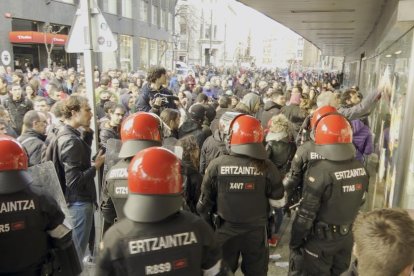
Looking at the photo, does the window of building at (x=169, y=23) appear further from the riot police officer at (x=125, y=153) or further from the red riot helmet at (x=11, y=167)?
the red riot helmet at (x=11, y=167)

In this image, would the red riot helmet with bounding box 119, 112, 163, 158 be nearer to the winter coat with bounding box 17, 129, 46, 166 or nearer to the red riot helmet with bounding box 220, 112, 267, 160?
the red riot helmet with bounding box 220, 112, 267, 160

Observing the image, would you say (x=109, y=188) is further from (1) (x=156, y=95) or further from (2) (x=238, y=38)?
(2) (x=238, y=38)

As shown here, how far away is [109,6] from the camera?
31.8 m

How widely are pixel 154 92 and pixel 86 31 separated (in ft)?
5.02

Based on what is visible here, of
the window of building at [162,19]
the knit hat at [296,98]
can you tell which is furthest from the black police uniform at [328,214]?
the window of building at [162,19]

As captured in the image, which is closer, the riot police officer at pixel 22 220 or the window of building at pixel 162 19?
the riot police officer at pixel 22 220

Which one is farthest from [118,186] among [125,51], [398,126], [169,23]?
[169,23]

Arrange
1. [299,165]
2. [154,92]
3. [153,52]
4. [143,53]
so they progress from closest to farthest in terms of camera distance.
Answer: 1. [299,165]
2. [154,92]
3. [143,53]
4. [153,52]

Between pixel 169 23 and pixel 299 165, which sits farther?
pixel 169 23

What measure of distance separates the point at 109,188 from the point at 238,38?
7891cm

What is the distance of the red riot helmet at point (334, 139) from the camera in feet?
11.2

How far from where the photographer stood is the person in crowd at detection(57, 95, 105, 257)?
3.76 metres

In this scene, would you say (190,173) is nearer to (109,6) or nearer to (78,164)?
(78,164)

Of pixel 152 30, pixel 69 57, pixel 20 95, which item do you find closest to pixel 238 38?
pixel 152 30
